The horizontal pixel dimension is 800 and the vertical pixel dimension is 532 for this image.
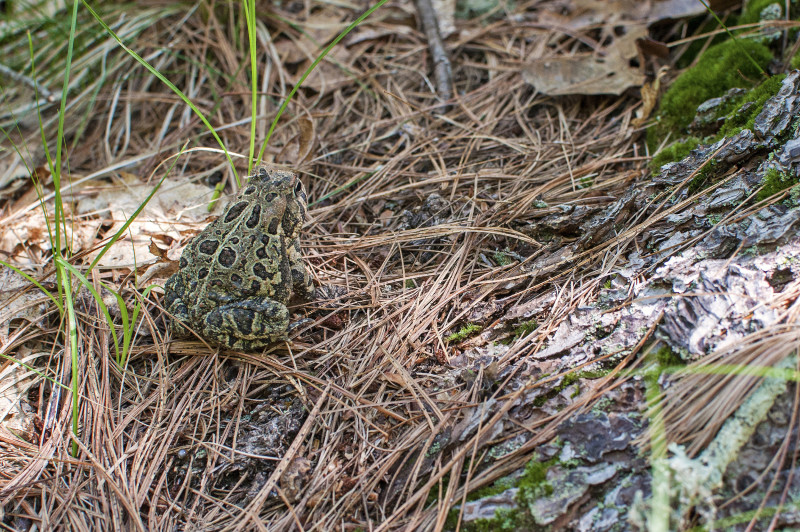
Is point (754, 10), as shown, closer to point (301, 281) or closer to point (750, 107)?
point (750, 107)

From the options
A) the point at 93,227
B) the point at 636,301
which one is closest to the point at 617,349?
the point at 636,301

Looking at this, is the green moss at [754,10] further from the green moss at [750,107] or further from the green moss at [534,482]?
the green moss at [534,482]

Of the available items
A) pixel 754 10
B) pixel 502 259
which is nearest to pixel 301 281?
pixel 502 259

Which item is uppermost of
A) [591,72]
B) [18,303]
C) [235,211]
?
[591,72]

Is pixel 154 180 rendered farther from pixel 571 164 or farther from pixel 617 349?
pixel 617 349

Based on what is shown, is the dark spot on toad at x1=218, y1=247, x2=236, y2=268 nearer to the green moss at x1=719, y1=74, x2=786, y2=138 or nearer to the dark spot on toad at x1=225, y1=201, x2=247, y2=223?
the dark spot on toad at x1=225, y1=201, x2=247, y2=223

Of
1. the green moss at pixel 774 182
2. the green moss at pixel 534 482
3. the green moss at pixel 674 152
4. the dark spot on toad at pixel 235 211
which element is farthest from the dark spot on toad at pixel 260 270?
the green moss at pixel 774 182

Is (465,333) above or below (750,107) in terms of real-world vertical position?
below

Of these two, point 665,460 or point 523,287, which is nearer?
point 665,460
